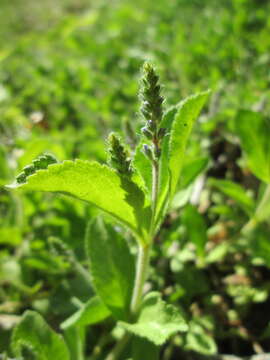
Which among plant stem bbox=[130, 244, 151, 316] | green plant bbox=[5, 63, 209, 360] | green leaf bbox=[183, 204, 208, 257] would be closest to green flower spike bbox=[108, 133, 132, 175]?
green plant bbox=[5, 63, 209, 360]

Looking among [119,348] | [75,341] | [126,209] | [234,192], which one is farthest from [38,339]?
[234,192]

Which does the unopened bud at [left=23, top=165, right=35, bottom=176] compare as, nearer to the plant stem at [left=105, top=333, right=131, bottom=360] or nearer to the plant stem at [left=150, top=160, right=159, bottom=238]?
the plant stem at [left=150, top=160, right=159, bottom=238]

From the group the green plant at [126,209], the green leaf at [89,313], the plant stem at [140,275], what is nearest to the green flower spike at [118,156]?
the green plant at [126,209]

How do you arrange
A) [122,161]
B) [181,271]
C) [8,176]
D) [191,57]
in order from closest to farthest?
1. [122,161]
2. [181,271]
3. [8,176]
4. [191,57]

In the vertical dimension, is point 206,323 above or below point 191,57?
below

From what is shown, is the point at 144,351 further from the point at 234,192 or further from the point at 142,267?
the point at 234,192

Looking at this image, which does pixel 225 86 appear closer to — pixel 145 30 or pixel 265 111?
pixel 265 111

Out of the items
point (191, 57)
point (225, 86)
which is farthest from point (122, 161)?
point (191, 57)
